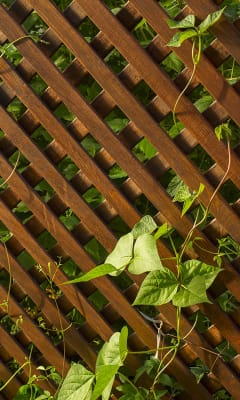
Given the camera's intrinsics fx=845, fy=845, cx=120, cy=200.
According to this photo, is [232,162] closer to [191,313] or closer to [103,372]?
[191,313]

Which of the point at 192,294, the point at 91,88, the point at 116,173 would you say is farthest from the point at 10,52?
the point at 192,294

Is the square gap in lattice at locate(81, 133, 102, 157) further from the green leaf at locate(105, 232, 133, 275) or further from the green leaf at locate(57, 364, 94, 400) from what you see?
the green leaf at locate(57, 364, 94, 400)

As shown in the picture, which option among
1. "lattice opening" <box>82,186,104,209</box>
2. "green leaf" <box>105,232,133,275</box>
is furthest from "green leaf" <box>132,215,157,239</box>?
"lattice opening" <box>82,186,104,209</box>

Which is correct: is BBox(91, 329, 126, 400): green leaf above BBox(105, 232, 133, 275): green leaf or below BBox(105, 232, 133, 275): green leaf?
below

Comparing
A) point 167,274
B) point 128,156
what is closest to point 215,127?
point 128,156

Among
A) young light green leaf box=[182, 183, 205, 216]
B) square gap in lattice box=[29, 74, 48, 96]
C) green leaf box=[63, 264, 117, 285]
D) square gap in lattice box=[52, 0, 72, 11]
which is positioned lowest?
young light green leaf box=[182, 183, 205, 216]

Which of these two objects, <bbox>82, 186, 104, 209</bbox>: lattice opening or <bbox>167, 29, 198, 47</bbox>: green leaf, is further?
<bbox>82, 186, 104, 209</bbox>: lattice opening

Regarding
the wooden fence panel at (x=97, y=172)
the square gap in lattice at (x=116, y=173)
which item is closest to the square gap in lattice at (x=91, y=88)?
the wooden fence panel at (x=97, y=172)

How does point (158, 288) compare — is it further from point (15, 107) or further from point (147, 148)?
point (15, 107)
